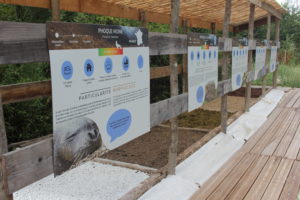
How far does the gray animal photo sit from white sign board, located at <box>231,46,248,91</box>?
415cm

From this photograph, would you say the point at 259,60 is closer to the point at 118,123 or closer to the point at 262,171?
the point at 262,171

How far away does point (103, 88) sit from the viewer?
8.05 ft

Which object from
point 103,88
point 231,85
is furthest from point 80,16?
point 103,88

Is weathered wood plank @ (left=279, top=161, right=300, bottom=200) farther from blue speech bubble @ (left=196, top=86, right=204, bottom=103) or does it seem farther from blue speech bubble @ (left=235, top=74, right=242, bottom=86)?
blue speech bubble @ (left=235, top=74, right=242, bottom=86)

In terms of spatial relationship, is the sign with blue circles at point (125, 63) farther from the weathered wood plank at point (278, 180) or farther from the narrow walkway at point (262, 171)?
the weathered wood plank at point (278, 180)

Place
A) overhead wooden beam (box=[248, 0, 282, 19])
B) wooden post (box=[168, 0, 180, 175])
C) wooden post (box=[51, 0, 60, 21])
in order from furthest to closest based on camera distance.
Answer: overhead wooden beam (box=[248, 0, 282, 19]) < wooden post (box=[51, 0, 60, 21]) < wooden post (box=[168, 0, 180, 175])

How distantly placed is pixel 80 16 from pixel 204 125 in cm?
515

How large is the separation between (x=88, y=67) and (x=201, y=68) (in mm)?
2398

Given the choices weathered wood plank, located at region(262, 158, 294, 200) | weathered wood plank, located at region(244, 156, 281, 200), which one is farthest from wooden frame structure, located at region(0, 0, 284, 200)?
weathered wood plank, located at region(262, 158, 294, 200)

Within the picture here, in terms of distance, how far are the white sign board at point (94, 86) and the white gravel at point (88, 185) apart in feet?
4.82

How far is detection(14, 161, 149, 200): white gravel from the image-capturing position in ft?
13.6

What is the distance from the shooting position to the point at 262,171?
13.8ft

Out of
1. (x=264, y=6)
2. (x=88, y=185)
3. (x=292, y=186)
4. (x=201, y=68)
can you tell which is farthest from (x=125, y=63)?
(x=264, y=6)

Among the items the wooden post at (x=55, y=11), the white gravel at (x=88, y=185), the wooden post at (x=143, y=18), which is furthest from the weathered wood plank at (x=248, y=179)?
the wooden post at (x=143, y=18)
